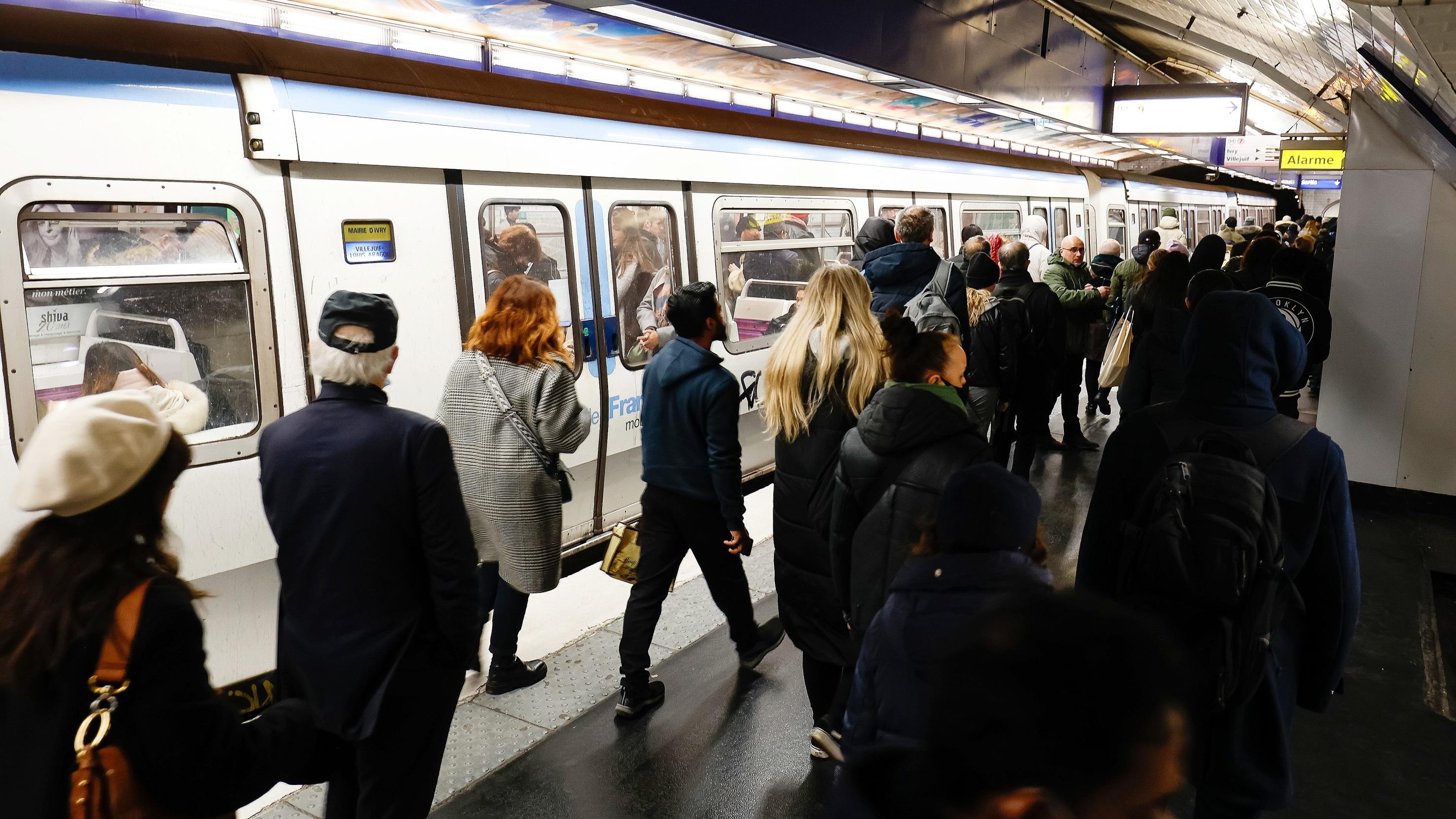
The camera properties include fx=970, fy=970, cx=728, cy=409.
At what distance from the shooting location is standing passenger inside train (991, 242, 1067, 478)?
6.17m

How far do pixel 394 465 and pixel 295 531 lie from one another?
273mm

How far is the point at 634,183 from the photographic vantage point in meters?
5.50

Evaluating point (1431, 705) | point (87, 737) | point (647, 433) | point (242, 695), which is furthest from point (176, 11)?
point (1431, 705)

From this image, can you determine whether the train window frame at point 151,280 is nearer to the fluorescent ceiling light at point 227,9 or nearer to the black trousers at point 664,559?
the fluorescent ceiling light at point 227,9

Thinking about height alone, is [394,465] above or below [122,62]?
below

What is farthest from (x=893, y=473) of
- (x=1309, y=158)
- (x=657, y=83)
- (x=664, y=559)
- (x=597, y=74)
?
(x=1309, y=158)

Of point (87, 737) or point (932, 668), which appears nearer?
point (932, 668)

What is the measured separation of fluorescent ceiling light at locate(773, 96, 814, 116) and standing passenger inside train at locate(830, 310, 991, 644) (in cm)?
467

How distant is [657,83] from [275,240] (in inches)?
113

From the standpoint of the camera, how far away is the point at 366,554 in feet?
7.33

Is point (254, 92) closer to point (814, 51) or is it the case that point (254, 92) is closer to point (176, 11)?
point (176, 11)

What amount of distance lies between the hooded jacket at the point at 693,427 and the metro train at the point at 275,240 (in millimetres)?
769

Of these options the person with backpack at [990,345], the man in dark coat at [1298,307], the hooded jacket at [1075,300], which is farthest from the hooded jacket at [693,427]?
the hooded jacket at [1075,300]

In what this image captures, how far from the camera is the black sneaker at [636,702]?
3.66 m
